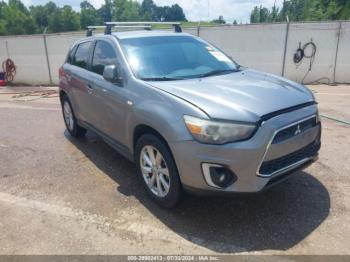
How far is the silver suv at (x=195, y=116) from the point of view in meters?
2.95

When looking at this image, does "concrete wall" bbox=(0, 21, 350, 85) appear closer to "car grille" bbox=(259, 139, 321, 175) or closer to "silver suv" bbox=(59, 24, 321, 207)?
"silver suv" bbox=(59, 24, 321, 207)

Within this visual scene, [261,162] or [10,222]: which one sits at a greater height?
[261,162]

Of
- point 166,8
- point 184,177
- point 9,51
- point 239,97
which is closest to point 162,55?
point 239,97

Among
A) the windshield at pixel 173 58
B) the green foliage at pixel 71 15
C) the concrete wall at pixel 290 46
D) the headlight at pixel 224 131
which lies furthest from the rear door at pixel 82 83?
the green foliage at pixel 71 15

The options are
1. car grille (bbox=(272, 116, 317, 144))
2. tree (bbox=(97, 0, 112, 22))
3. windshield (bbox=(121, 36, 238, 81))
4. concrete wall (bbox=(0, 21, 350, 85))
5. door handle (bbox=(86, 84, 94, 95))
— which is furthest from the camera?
tree (bbox=(97, 0, 112, 22))

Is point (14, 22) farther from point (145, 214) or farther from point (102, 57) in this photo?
point (145, 214)

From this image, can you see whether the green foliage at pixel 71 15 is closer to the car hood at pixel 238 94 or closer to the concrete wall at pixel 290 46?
the concrete wall at pixel 290 46

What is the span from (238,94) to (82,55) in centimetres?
309

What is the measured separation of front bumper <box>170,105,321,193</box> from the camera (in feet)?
9.56

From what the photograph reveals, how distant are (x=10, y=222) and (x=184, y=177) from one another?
1.87 metres

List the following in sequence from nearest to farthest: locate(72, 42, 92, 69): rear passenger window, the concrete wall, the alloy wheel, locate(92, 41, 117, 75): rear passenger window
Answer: the alloy wheel, locate(92, 41, 117, 75): rear passenger window, locate(72, 42, 92, 69): rear passenger window, the concrete wall

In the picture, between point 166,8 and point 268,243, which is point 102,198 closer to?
point 268,243

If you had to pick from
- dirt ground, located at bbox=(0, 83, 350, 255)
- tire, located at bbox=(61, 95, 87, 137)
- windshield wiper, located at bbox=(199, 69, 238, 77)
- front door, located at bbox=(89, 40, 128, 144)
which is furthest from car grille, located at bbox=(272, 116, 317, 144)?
tire, located at bbox=(61, 95, 87, 137)

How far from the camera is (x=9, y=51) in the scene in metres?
15.5
